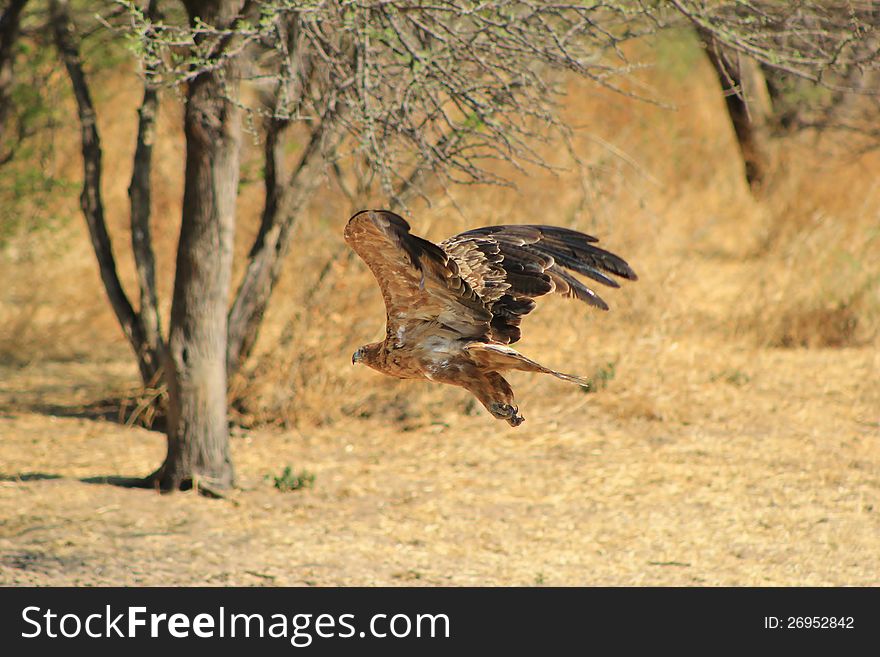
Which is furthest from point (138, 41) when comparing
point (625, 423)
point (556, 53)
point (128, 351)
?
point (128, 351)

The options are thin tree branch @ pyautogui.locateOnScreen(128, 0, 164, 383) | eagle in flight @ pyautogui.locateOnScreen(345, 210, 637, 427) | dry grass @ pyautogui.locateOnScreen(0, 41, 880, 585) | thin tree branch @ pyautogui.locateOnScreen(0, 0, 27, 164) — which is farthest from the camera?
thin tree branch @ pyautogui.locateOnScreen(0, 0, 27, 164)

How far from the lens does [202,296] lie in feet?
23.1

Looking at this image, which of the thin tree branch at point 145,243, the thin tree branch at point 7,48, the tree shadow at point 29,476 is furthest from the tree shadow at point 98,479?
the thin tree branch at point 7,48

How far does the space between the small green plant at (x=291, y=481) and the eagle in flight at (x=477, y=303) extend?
294 cm

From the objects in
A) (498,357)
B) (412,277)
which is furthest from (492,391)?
(412,277)

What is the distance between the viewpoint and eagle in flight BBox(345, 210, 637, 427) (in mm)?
4191

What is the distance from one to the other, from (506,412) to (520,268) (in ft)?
1.99

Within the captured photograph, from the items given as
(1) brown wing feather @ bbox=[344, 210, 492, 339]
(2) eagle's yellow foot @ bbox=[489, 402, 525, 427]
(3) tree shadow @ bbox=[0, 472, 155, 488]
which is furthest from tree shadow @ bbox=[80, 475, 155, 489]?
(2) eagle's yellow foot @ bbox=[489, 402, 525, 427]

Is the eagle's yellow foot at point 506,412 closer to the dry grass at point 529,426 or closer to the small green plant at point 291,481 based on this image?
the dry grass at point 529,426

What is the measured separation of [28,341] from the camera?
36.7 feet

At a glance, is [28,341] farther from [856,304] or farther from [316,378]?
[856,304]

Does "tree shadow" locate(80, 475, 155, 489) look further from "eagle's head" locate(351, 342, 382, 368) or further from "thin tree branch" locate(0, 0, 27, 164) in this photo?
"thin tree branch" locate(0, 0, 27, 164)

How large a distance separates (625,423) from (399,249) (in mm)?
5741

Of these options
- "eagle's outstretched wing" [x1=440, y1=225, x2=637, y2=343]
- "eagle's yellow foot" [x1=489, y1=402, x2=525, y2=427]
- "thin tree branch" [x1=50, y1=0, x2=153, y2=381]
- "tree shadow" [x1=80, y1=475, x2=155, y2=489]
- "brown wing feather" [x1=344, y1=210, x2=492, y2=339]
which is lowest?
"eagle's yellow foot" [x1=489, y1=402, x2=525, y2=427]
